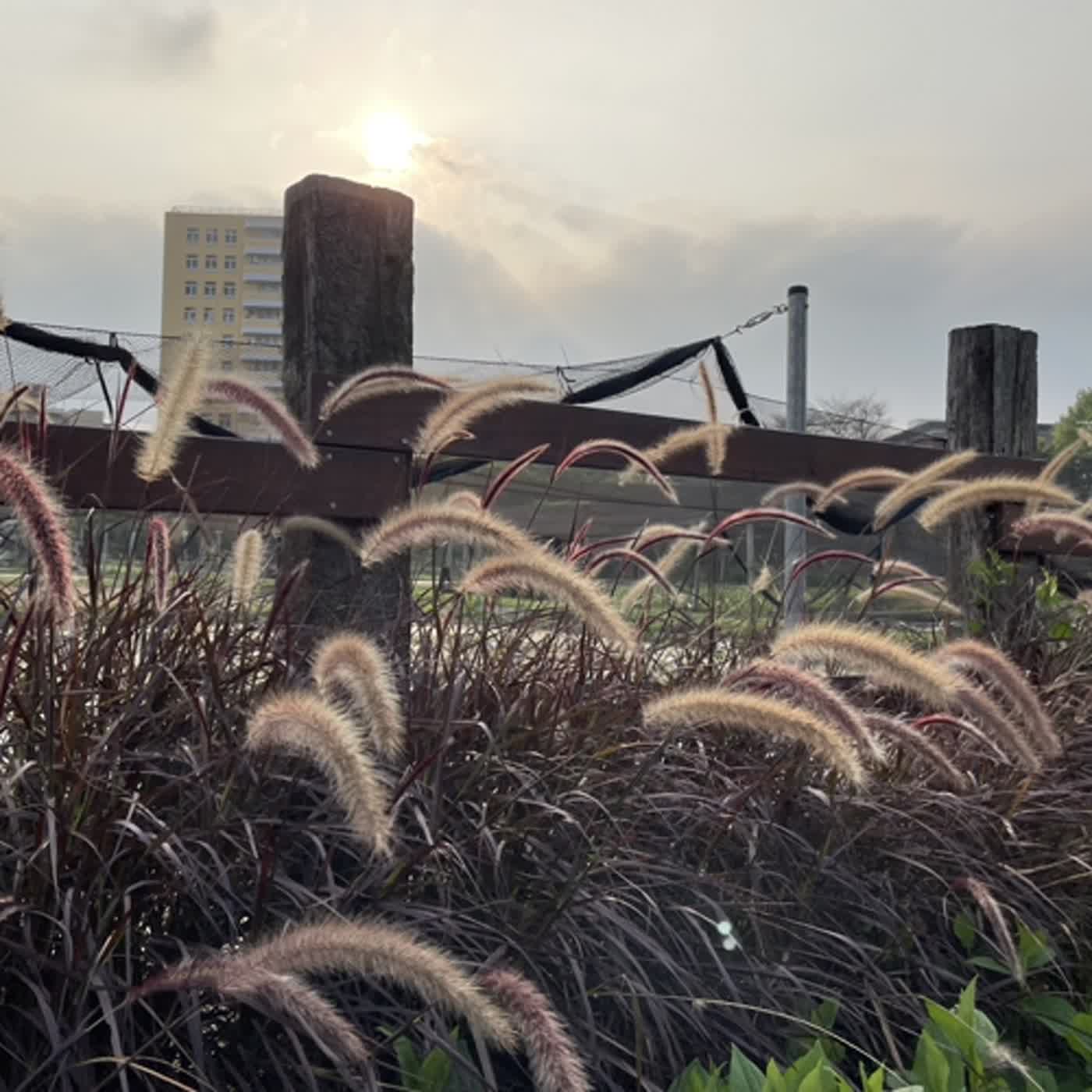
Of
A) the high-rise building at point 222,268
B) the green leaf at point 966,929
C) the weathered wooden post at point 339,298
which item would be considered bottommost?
the green leaf at point 966,929

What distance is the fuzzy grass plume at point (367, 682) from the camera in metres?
1.51

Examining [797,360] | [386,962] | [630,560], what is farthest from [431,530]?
[797,360]

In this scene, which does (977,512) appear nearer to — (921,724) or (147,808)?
(921,724)

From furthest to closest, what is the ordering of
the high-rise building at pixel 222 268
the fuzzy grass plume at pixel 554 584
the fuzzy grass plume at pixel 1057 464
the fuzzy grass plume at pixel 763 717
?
the high-rise building at pixel 222 268 → the fuzzy grass plume at pixel 1057 464 → the fuzzy grass plume at pixel 554 584 → the fuzzy grass plume at pixel 763 717

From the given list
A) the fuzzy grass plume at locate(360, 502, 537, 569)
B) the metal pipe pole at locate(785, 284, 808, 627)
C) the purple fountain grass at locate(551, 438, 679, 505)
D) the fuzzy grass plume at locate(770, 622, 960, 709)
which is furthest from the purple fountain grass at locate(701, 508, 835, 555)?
the metal pipe pole at locate(785, 284, 808, 627)

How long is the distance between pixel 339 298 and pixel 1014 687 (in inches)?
76.1

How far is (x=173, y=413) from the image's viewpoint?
6.87 ft

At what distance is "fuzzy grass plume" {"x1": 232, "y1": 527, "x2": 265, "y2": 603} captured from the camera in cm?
222

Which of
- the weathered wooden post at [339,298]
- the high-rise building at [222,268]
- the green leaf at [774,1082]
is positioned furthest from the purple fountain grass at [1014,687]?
the high-rise building at [222,268]

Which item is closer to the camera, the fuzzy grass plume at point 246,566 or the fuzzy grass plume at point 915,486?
the fuzzy grass plume at point 246,566

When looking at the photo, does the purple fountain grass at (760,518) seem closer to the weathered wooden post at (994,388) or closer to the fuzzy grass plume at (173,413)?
the fuzzy grass plume at (173,413)

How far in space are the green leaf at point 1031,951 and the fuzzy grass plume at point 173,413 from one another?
1.53m

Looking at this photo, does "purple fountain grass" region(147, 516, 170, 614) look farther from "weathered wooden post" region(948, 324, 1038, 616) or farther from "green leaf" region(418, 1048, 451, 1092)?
"weathered wooden post" region(948, 324, 1038, 616)

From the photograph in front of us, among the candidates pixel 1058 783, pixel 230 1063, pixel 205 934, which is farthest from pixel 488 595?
pixel 1058 783
